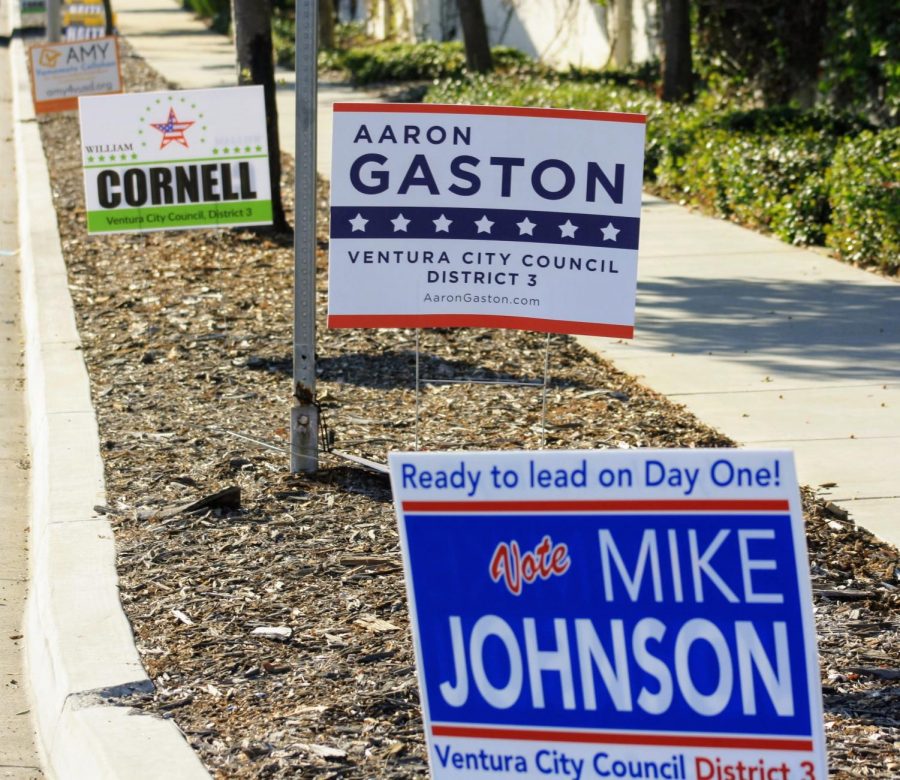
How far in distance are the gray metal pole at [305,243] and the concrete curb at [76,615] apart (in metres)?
0.89

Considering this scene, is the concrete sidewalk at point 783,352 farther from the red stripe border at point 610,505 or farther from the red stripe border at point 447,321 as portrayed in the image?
the red stripe border at point 610,505

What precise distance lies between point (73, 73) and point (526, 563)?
16970 millimetres

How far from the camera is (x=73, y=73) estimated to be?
727 inches

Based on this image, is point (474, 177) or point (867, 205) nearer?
point (474, 177)

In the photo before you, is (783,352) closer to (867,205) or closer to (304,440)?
(867,205)

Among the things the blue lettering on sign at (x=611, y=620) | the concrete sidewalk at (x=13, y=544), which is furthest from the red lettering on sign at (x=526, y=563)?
the concrete sidewalk at (x=13, y=544)

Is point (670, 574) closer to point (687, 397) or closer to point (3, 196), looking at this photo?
point (687, 397)

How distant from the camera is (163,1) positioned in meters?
59.9

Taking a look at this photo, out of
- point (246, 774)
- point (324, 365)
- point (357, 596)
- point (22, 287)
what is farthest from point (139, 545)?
point (22, 287)

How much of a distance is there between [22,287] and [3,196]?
5.65 m

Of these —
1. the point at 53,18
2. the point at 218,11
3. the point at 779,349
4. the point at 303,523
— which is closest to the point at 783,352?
the point at 779,349

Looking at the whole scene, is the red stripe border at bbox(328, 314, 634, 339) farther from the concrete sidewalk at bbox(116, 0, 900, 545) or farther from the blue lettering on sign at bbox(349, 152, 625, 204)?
the concrete sidewalk at bbox(116, 0, 900, 545)

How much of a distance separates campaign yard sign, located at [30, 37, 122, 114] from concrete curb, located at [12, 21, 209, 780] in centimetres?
1008

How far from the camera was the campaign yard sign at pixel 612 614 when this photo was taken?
8.85 ft
